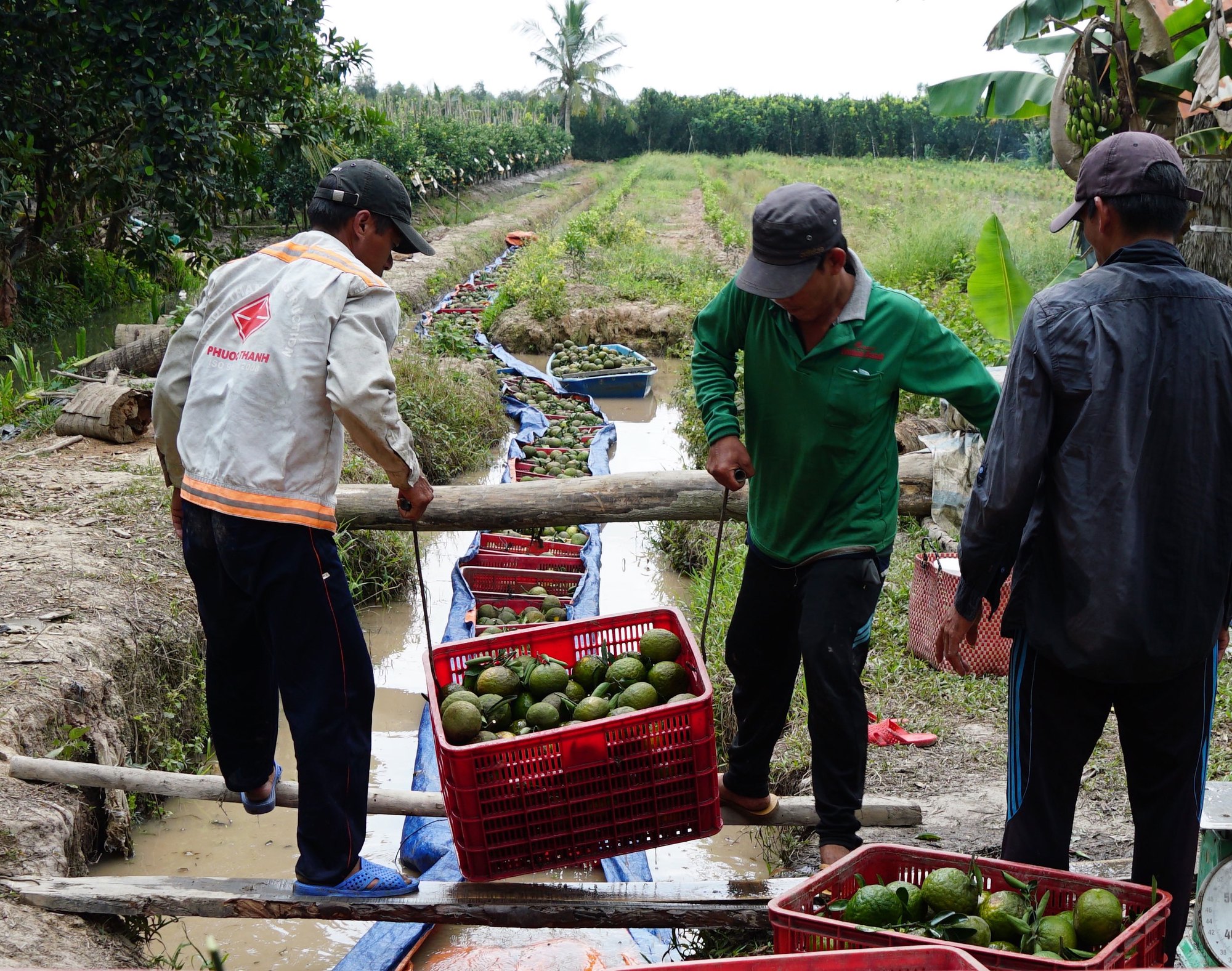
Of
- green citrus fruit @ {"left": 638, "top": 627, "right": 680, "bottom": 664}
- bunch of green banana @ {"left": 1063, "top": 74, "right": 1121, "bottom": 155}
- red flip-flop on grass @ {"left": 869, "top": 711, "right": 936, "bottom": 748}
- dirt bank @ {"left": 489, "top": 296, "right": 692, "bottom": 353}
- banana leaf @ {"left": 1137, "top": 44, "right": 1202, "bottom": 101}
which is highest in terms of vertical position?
banana leaf @ {"left": 1137, "top": 44, "right": 1202, "bottom": 101}

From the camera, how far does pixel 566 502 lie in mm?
4855

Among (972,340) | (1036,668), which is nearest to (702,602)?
(1036,668)

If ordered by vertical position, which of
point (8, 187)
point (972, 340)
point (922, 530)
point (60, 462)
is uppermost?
point (8, 187)

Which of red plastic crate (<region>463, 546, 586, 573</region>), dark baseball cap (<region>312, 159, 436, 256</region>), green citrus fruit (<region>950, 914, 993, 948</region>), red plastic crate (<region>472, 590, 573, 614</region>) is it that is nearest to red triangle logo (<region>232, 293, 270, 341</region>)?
dark baseball cap (<region>312, 159, 436, 256</region>)

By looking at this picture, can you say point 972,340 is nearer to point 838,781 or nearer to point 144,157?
point 838,781

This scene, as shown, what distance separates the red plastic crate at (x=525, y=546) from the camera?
601cm

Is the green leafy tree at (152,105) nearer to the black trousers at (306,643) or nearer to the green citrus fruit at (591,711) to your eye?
the black trousers at (306,643)

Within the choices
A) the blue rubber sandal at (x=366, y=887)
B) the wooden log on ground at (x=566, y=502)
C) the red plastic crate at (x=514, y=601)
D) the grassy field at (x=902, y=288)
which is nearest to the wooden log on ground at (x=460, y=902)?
the blue rubber sandal at (x=366, y=887)

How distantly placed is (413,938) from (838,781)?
1418mm

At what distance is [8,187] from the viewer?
834 cm

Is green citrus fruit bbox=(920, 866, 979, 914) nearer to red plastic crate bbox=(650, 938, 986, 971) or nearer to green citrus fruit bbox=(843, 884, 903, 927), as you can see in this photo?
green citrus fruit bbox=(843, 884, 903, 927)

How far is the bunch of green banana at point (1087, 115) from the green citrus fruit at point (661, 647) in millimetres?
3307

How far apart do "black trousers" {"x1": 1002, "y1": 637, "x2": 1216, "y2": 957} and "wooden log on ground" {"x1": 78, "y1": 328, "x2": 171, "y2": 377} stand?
27.3 ft

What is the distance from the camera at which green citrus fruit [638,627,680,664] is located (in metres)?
2.79
